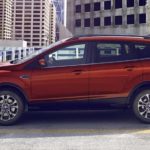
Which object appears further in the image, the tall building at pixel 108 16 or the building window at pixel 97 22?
the building window at pixel 97 22

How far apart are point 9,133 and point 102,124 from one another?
176 cm

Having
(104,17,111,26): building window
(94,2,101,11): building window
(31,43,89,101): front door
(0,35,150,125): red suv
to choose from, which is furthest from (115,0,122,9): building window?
(31,43,89,101): front door

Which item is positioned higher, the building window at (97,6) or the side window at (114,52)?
the building window at (97,6)

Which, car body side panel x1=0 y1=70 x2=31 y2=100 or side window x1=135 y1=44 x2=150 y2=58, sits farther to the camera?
side window x1=135 y1=44 x2=150 y2=58

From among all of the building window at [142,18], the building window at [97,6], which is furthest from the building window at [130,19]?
the building window at [97,6]

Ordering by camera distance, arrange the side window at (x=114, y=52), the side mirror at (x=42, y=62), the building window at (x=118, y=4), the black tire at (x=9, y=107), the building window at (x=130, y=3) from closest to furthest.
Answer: the black tire at (x=9, y=107), the side mirror at (x=42, y=62), the side window at (x=114, y=52), the building window at (x=130, y=3), the building window at (x=118, y=4)

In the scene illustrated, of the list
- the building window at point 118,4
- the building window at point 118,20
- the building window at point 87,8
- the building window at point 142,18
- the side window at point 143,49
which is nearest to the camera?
the side window at point 143,49

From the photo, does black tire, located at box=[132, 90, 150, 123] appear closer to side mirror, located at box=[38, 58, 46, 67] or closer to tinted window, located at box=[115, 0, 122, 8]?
side mirror, located at box=[38, 58, 46, 67]

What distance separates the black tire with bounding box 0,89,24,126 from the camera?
704 centimetres

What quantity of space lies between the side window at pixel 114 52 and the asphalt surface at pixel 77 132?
1.21m

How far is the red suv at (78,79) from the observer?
7090 millimetres

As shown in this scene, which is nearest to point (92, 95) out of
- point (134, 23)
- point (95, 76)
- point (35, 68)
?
point (95, 76)

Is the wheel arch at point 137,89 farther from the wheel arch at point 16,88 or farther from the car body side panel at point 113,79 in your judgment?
the wheel arch at point 16,88

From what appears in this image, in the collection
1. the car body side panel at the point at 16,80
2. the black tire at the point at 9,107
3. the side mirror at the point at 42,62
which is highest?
the side mirror at the point at 42,62
